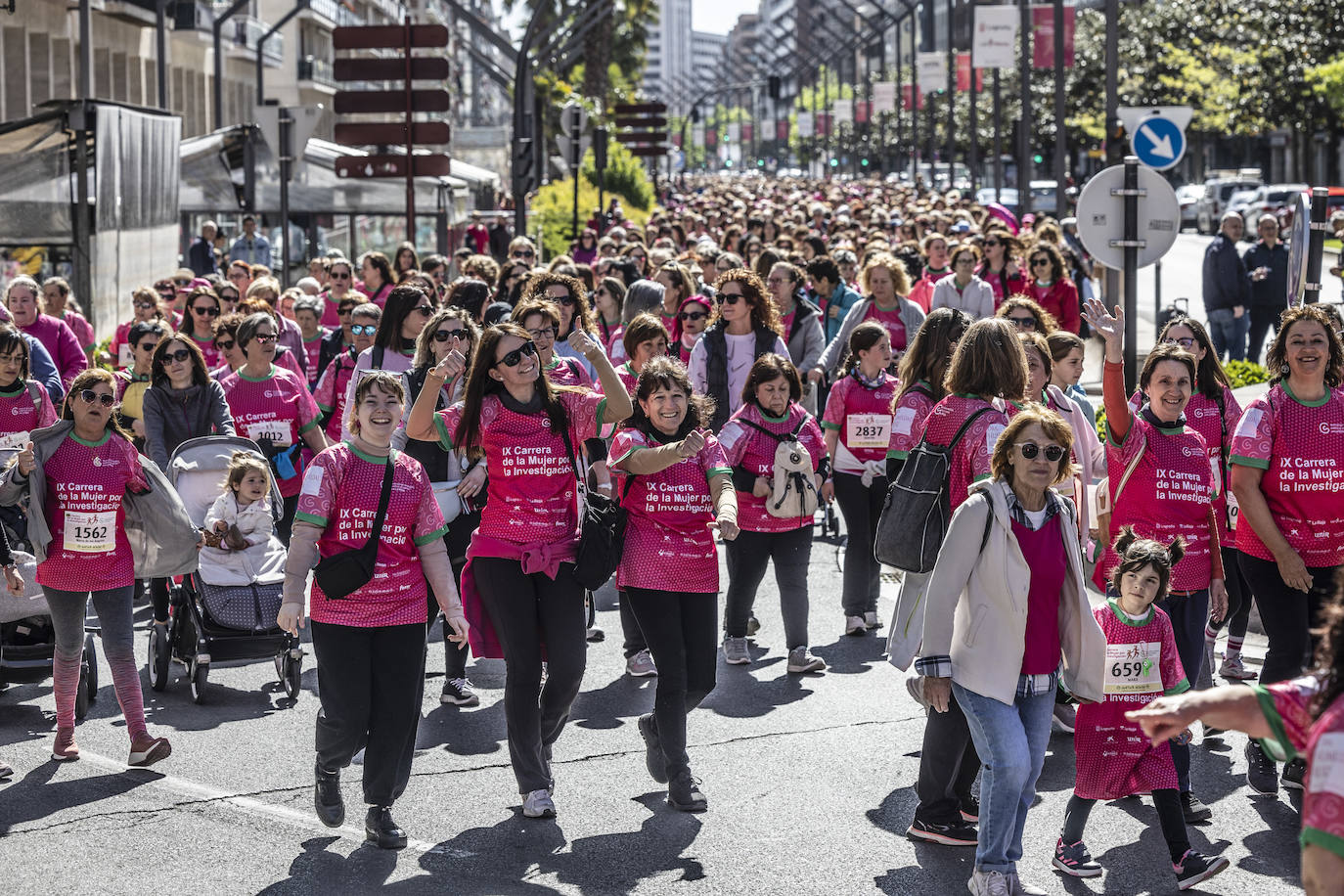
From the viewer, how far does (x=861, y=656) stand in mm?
9508

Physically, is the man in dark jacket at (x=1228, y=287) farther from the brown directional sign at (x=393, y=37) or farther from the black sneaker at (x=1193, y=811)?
the black sneaker at (x=1193, y=811)

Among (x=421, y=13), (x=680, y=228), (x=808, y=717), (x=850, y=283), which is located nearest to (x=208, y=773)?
(x=808, y=717)

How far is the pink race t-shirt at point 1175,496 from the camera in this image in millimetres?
7070

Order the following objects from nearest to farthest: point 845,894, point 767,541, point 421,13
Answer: point 845,894
point 767,541
point 421,13

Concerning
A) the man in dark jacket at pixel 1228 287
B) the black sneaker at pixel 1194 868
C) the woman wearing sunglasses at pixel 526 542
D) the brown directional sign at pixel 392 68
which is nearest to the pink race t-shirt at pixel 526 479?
the woman wearing sunglasses at pixel 526 542

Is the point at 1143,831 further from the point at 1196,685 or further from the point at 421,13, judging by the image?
the point at 421,13

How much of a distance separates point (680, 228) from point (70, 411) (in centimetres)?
1931

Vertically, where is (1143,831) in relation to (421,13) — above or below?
below

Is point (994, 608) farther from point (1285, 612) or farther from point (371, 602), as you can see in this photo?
point (371, 602)

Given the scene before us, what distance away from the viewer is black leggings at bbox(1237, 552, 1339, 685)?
7121mm

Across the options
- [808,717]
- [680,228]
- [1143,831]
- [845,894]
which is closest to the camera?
A: [845,894]

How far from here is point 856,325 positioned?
40.4ft

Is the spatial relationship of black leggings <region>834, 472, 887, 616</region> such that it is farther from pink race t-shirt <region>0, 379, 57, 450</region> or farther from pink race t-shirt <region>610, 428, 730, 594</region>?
pink race t-shirt <region>0, 379, 57, 450</region>

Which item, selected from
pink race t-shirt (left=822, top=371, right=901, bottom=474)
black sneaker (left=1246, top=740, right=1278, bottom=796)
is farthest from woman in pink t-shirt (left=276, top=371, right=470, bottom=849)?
pink race t-shirt (left=822, top=371, right=901, bottom=474)
